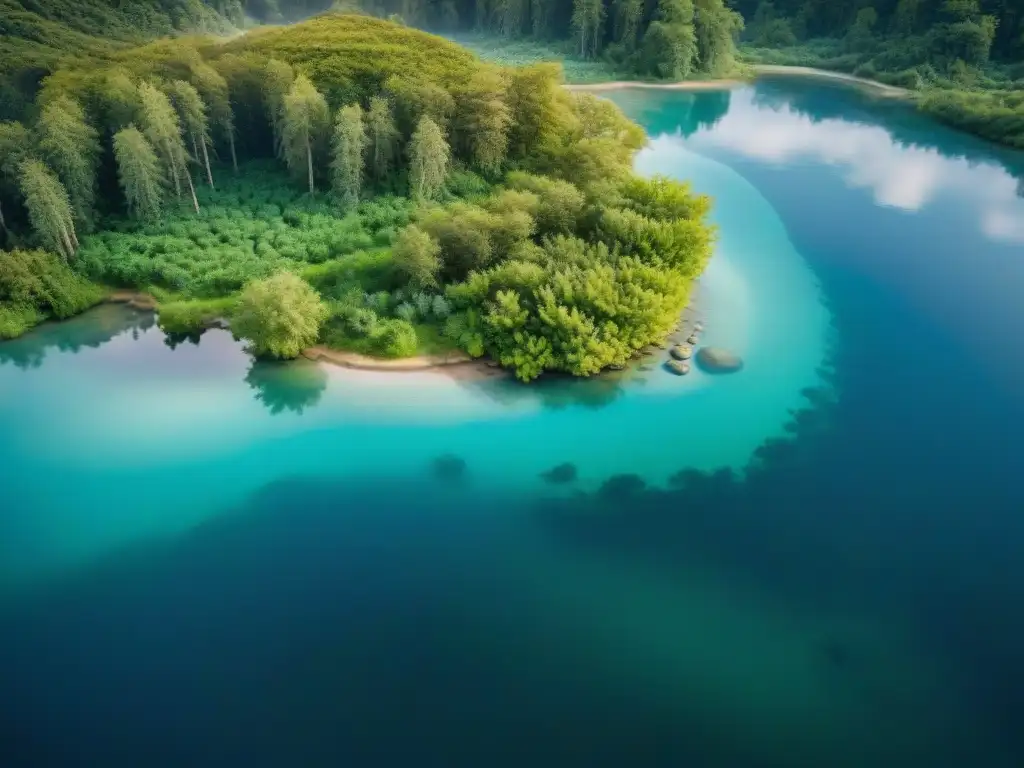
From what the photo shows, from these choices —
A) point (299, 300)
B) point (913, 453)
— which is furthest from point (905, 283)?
point (299, 300)

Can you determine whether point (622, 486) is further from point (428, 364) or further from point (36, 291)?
point (36, 291)

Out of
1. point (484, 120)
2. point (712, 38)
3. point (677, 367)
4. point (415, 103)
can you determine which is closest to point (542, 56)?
point (712, 38)

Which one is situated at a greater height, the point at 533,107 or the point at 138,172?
the point at 533,107

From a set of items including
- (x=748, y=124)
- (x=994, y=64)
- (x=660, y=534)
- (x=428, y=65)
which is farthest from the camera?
(x=994, y=64)

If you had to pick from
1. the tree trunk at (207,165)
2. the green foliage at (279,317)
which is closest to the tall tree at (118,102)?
the tree trunk at (207,165)

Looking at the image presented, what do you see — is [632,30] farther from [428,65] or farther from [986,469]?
[986,469]

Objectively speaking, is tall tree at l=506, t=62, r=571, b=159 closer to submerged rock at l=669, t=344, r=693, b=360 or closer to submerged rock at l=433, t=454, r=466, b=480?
submerged rock at l=669, t=344, r=693, b=360

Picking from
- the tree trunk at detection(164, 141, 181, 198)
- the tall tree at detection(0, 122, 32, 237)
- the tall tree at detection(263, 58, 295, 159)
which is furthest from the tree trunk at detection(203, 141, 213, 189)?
the tall tree at detection(0, 122, 32, 237)

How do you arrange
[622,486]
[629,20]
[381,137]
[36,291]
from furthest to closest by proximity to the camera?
[629,20]
[381,137]
[36,291]
[622,486]
